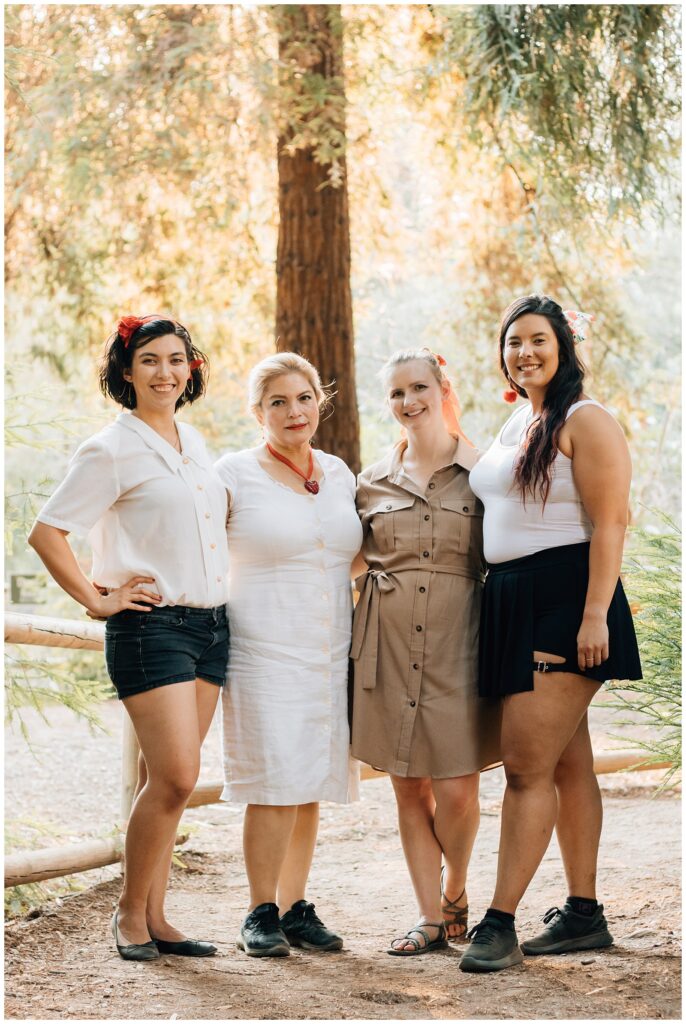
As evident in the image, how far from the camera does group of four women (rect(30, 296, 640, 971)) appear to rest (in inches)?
122

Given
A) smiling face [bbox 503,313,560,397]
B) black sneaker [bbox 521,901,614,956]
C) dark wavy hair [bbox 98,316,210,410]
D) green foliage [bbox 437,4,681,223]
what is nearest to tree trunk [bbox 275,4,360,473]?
green foliage [bbox 437,4,681,223]

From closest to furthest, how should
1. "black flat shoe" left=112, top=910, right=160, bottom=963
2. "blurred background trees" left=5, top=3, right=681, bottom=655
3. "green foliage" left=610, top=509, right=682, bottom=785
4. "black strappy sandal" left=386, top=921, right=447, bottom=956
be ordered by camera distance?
"black flat shoe" left=112, top=910, right=160, bottom=963 → "black strappy sandal" left=386, top=921, right=447, bottom=956 → "green foliage" left=610, top=509, right=682, bottom=785 → "blurred background trees" left=5, top=3, right=681, bottom=655

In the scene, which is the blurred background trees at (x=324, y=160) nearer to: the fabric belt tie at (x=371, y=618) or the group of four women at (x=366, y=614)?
the group of four women at (x=366, y=614)

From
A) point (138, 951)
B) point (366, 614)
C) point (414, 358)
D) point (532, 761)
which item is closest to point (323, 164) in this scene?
point (414, 358)

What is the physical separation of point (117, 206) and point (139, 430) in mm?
4865

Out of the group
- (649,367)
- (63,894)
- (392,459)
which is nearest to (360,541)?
(392,459)

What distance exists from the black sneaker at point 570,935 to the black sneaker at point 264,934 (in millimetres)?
766

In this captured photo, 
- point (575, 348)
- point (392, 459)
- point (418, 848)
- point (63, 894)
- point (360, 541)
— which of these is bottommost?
point (63, 894)

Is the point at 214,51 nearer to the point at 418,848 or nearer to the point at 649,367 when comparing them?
the point at 418,848

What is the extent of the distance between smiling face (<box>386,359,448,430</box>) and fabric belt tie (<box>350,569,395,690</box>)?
1.72ft

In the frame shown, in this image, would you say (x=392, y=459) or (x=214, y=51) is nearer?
(x=392, y=459)

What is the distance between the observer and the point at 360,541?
354 cm

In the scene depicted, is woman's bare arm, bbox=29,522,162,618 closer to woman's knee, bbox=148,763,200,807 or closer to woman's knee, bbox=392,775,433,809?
woman's knee, bbox=148,763,200,807

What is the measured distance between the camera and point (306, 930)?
3410 millimetres
